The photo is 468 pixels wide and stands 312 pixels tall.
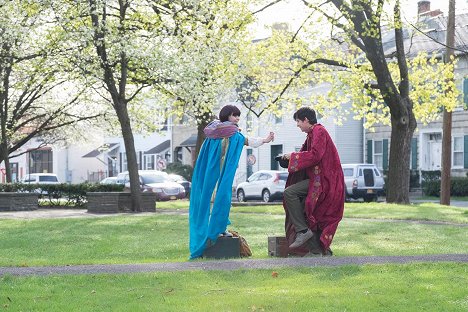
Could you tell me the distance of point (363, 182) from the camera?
1641 inches

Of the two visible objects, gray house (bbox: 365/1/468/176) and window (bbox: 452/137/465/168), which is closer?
gray house (bbox: 365/1/468/176)

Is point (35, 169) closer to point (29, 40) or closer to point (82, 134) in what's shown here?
point (82, 134)

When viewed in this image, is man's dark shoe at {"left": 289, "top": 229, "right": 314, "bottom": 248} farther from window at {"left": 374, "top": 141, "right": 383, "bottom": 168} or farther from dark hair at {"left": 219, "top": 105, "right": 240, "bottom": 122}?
window at {"left": 374, "top": 141, "right": 383, "bottom": 168}

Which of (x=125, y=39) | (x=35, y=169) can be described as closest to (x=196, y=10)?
(x=125, y=39)

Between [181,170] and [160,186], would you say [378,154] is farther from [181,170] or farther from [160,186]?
[160,186]

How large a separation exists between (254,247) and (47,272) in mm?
4111

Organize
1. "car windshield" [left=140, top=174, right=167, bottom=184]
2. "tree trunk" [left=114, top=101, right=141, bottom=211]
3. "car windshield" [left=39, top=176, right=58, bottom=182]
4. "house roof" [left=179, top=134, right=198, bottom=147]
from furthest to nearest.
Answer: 1. "house roof" [left=179, top=134, right=198, bottom=147]
2. "car windshield" [left=39, top=176, right=58, bottom=182]
3. "car windshield" [left=140, top=174, right=167, bottom=184]
4. "tree trunk" [left=114, top=101, right=141, bottom=211]

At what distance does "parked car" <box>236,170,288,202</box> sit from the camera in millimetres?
41875

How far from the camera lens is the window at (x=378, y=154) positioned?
164 ft

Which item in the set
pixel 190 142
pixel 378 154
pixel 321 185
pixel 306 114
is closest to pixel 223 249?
pixel 321 185

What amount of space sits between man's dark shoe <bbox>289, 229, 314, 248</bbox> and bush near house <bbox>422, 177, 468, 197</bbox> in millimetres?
32359

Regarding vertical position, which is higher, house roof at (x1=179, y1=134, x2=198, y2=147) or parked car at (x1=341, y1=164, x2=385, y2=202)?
house roof at (x1=179, y1=134, x2=198, y2=147)

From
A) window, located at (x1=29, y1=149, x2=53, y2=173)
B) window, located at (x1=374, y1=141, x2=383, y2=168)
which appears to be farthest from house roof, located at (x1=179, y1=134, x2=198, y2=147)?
window, located at (x1=29, y1=149, x2=53, y2=173)

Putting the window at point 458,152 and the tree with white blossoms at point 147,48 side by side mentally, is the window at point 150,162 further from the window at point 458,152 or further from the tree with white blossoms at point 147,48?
the tree with white blossoms at point 147,48
